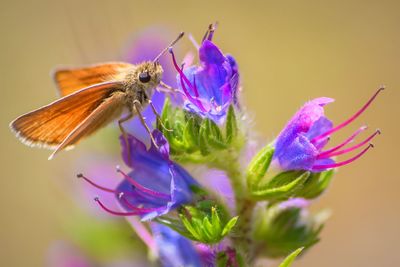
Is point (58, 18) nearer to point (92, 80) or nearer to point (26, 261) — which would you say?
point (26, 261)

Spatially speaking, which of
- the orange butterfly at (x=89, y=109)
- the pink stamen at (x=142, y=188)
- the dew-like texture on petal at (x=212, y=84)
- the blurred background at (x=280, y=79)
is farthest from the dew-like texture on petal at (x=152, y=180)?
the blurred background at (x=280, y=79)

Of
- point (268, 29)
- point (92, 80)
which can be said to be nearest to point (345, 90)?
point (268, 29)

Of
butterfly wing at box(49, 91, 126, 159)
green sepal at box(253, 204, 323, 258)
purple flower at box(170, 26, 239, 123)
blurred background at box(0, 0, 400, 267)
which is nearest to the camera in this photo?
purple flower at box(170, 26, 239, 123)

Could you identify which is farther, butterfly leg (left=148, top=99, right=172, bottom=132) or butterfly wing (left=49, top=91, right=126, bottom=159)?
butterfly wing (left=49, top=91, right=126, bottom=159)

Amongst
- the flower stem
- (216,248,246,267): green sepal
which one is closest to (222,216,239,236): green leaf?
(216,248,246,267): green sepal

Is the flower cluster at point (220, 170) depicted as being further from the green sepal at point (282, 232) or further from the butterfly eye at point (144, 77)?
the butterfly eye at point (144, 77)

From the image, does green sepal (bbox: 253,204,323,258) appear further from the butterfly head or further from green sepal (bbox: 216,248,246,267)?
the butterfly head
